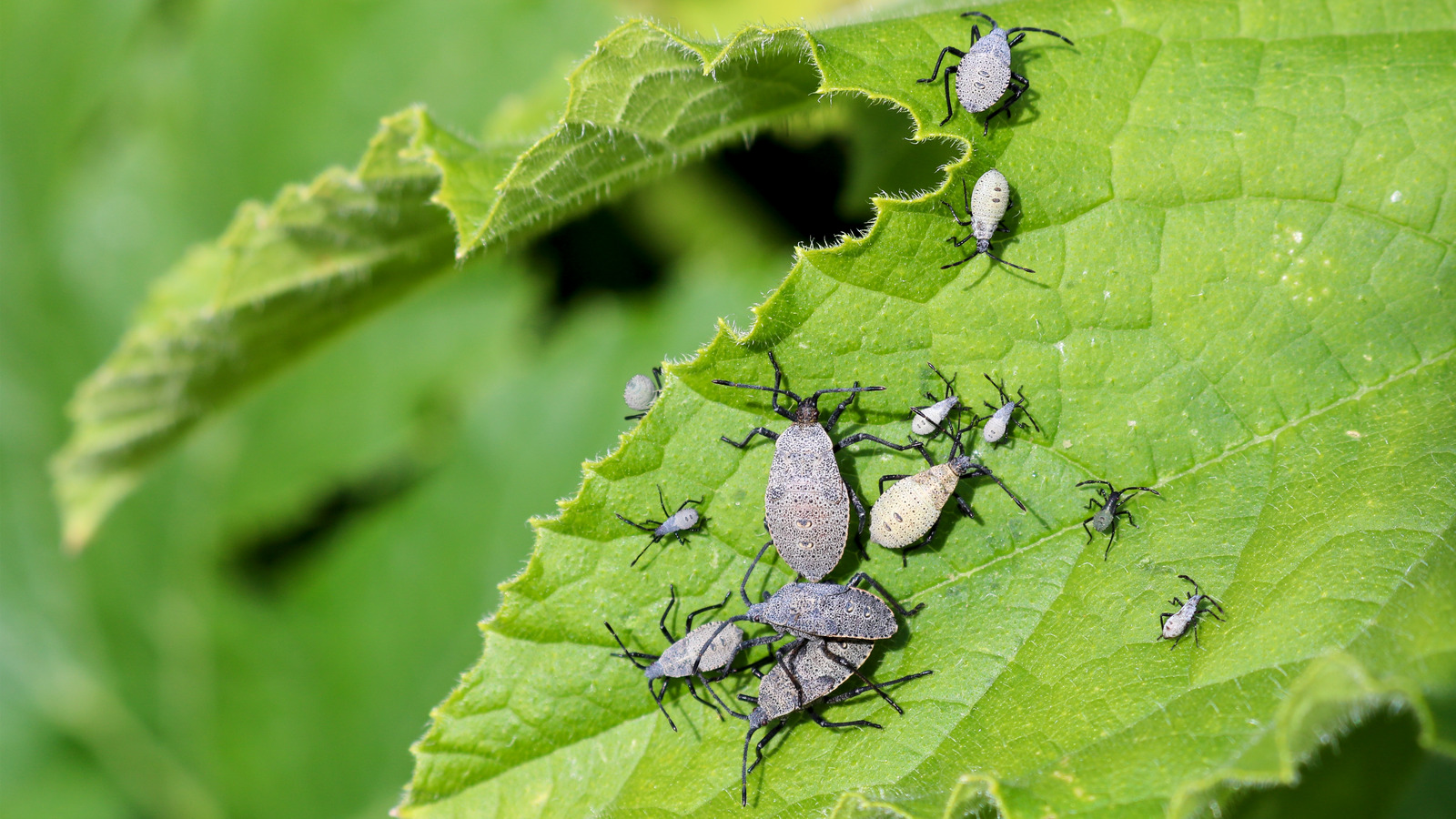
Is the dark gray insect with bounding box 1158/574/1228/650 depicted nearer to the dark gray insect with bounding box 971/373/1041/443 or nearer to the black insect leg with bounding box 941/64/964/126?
the dark gray insect with bounding box 971/373/1041/443

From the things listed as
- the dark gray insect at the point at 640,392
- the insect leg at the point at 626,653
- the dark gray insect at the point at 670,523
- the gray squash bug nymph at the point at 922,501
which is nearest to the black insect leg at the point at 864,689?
the gray squash bug nymph at the point at 922,501

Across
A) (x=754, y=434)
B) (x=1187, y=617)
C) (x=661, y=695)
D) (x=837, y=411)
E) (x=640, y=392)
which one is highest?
(x=640, y=392)

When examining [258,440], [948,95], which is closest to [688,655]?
[948,95]

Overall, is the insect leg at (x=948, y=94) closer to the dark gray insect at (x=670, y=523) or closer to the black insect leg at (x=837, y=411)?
the black insect leg at (x=837, y=411)

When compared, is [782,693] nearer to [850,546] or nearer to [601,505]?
[850,546]

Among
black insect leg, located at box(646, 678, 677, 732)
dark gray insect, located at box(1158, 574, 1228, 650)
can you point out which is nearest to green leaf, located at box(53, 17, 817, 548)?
black insect leg, located at box(646, 678, 677, 732)

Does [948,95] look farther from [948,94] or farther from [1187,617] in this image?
[1187,617]

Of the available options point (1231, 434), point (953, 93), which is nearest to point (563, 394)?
point (953, 93)
